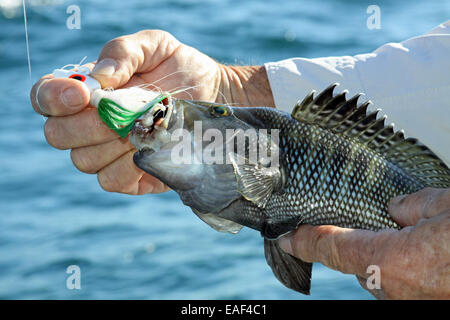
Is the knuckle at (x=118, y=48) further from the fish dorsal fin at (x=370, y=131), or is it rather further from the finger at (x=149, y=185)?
the fish dorsal fin at (x=370, y=131)

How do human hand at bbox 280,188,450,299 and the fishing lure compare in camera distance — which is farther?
the fishing lure

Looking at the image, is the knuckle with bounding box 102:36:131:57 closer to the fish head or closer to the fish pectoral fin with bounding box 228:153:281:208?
the fish head

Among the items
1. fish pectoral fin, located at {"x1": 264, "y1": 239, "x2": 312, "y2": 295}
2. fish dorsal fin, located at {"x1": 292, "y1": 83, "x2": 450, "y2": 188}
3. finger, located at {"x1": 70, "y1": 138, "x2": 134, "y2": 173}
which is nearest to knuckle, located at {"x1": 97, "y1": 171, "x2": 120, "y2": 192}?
finger, located at {"x1": 70, "y1": 138, "x2": 134, "y2": 173}

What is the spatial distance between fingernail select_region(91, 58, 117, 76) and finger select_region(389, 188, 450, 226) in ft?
4.62

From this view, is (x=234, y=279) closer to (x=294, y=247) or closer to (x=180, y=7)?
(x=294, y=247)

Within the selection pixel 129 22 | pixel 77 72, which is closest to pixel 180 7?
pixel 129 22

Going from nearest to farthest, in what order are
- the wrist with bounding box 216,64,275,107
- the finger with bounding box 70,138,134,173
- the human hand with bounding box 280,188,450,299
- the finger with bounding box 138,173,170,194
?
1. the human hand with bounding box 280,188,450,299
2. the finger with bounding box 70,138,134,173
3. the finger with bounding box 138,173,170,194
4. the wrist with bounding box 216,64,275,107

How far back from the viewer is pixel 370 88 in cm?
368

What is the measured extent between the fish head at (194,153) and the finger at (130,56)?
21.5 inches

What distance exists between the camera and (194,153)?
2594 millimetres

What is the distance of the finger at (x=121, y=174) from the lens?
3572 mm

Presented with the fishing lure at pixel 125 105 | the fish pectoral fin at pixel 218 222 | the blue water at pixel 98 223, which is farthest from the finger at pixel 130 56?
the blue water at pixel 98 223

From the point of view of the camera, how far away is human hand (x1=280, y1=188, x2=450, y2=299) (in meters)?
2.40

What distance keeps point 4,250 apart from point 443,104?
659cm
